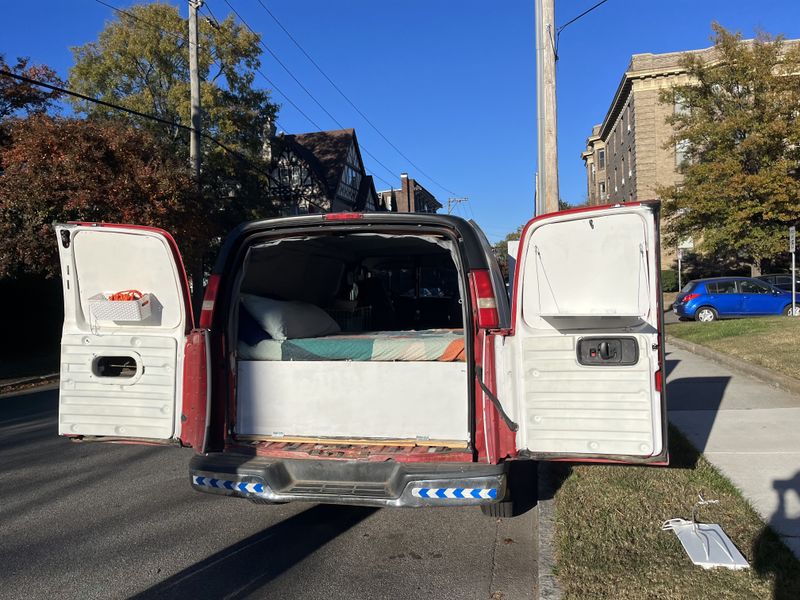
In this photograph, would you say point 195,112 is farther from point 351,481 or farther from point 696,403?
point 351,481

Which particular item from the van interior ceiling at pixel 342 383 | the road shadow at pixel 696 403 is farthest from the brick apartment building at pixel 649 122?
the van interior ceiling at pixel 342 383

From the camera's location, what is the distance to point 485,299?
145 inches

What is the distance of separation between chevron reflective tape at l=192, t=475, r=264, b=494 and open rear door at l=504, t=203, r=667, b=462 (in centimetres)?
152

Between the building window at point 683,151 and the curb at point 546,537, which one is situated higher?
the building window at point 683,151

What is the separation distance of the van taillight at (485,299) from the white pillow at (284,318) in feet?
4.93

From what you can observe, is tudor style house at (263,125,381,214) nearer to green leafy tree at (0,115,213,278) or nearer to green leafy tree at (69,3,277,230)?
green leafy tree at (69,3,277,230)

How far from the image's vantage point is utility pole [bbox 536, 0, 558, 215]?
32.3 ft

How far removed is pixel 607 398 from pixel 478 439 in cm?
80

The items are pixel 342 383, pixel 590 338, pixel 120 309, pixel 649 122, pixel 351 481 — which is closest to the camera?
pixel 590 338

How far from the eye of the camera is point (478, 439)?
3678mm

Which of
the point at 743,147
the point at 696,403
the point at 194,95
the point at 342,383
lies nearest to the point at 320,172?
the point at 194,95

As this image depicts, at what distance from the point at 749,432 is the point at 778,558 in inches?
117

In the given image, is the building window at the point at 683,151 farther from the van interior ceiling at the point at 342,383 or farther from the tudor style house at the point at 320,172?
the van interior ceiling at the point at 342,383

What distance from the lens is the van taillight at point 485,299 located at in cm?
364
